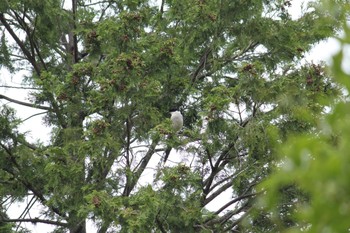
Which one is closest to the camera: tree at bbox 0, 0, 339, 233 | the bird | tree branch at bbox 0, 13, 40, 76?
tree at bbox 0, 0, 339, 233

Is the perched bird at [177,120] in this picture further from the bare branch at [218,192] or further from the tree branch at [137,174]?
the bare branch at [218,192]

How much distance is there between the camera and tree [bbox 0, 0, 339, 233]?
5.73 m

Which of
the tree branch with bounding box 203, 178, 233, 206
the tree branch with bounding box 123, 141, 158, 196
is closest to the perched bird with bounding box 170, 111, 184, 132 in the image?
the tree branch with bounding box 123, 141, 158, 196

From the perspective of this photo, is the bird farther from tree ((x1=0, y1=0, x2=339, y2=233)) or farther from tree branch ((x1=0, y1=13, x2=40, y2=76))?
tree branch ((x1=0, y1=13, x2=40, y2=76))

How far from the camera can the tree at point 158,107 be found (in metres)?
5.73

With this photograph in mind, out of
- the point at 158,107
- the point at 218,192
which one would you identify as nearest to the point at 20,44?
the point at 158,107

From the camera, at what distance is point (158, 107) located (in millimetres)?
7188

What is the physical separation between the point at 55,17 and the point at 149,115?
1820 millimetres

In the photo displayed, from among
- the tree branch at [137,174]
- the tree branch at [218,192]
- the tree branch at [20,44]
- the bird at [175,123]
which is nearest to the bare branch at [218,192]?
the tree branch at [218,192]

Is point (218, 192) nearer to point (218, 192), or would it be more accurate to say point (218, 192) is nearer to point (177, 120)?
point (218, 192)

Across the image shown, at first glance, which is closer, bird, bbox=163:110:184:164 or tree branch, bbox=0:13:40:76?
bird, bbox=163:110:184:164

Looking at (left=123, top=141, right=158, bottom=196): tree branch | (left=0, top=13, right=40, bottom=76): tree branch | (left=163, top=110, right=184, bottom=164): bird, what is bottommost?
(left=123, top=141, right=158, bottom=196): tree branch

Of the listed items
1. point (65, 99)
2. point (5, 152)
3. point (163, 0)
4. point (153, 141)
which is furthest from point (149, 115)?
point (163, 0)

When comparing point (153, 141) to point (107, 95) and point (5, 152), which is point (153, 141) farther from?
point (5, 152)
